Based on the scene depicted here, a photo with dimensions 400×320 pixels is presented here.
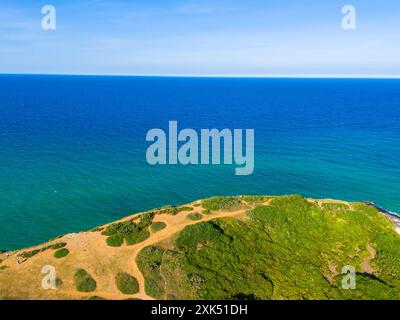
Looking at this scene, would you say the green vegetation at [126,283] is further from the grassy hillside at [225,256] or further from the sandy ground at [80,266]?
the sandy ground at [80,266]

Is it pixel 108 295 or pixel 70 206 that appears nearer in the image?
pixel 108 295

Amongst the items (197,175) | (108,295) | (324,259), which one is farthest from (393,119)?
(108,295)

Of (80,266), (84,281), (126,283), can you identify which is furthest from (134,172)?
(126,283)

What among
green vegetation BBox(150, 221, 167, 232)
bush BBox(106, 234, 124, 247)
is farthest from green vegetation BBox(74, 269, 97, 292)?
green vegetation BBox(150, 221, 167, 232)

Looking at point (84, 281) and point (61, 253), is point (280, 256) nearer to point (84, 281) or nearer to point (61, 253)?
point (84, 281)

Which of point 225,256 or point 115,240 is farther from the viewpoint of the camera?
point 115,240

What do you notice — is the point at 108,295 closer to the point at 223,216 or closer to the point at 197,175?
the point at 223,216

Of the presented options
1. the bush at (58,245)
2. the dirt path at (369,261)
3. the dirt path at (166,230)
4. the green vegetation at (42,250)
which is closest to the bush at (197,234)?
the dirt path at (166,230)
